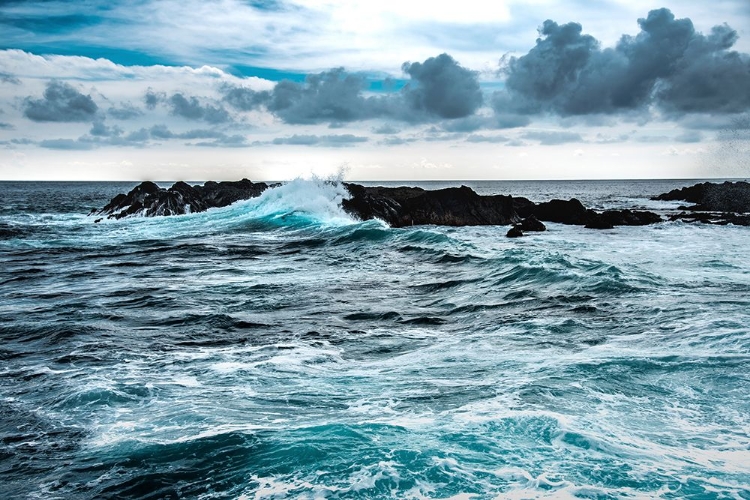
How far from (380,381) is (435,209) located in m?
26.9

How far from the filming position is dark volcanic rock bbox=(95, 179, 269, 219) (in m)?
40.9

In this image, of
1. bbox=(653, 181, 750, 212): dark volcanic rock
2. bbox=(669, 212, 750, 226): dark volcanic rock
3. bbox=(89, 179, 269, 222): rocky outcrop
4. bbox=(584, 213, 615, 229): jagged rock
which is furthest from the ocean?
bbox=(653, 181, 750, 212): dark volcanic rock

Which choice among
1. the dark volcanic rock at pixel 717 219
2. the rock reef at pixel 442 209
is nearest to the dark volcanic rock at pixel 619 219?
the rock reef at pixel 442 209

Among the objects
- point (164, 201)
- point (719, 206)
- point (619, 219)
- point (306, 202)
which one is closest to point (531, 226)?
point (619, 219)

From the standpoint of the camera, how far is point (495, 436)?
21.2 ft

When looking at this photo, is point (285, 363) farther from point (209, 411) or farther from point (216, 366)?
point (209, 411)

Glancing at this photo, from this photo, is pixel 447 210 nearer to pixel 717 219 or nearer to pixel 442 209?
pixel 442 209

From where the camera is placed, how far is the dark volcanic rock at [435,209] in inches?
1330

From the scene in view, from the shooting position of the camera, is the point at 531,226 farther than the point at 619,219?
No

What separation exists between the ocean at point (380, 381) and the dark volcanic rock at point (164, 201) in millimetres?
23617

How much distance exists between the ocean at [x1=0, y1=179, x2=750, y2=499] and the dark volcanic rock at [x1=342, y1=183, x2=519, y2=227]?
1563cm

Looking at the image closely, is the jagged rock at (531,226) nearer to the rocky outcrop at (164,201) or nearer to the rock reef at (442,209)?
the rock reef at (442,209)

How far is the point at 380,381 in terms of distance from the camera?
8383 millimetres

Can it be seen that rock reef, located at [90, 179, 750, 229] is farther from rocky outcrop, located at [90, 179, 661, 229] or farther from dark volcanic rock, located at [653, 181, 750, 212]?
dark volcanic rock, located at [653, 181, 750, 212]
